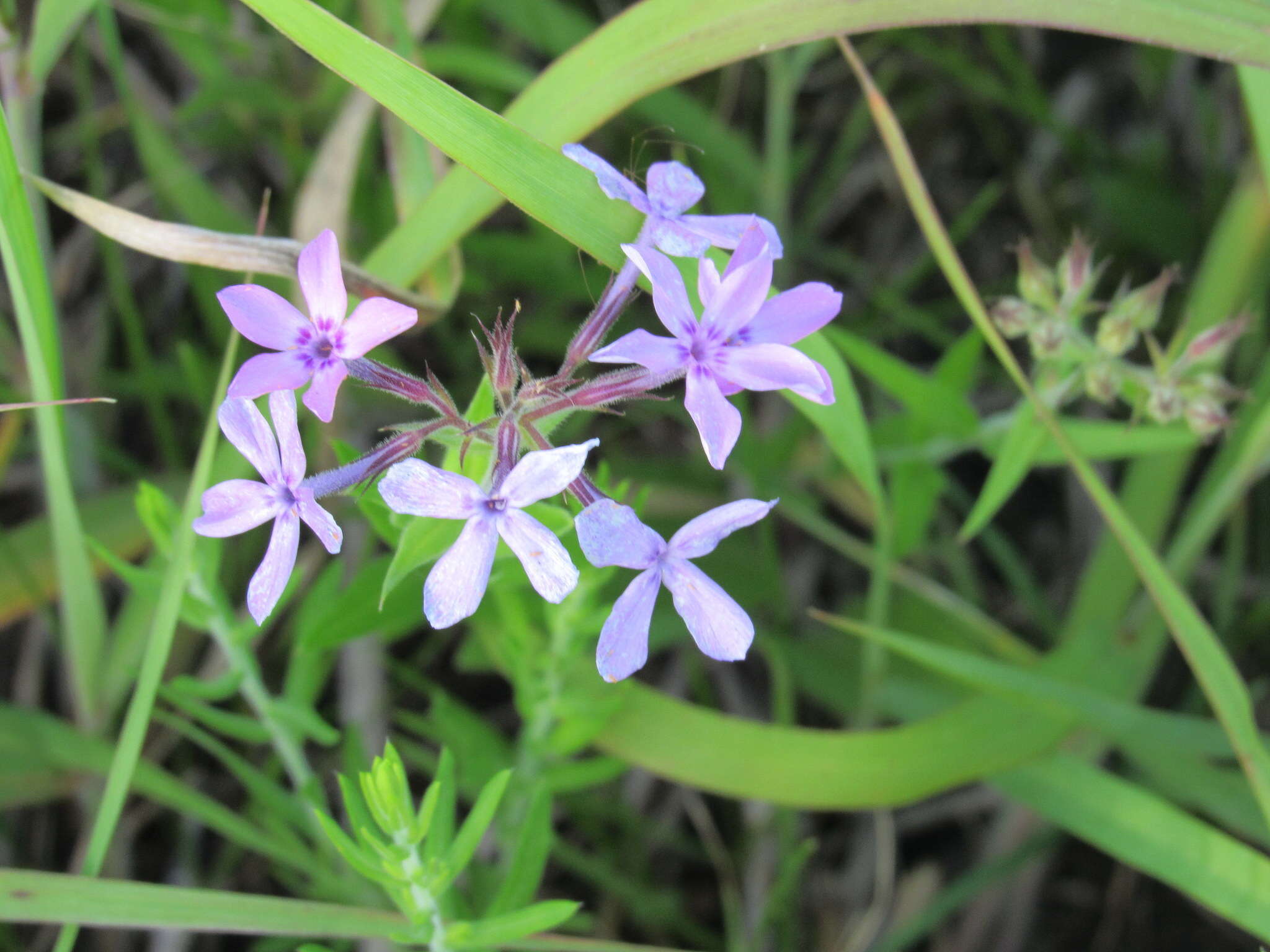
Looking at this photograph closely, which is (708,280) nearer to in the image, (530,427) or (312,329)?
(530,427)

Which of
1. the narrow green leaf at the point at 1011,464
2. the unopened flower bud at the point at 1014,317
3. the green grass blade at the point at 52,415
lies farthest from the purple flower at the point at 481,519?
the unopened flower bud at the point at 1014,317

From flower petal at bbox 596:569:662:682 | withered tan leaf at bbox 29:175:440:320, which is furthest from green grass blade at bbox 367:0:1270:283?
flower petal at bbox 596:569:662:682

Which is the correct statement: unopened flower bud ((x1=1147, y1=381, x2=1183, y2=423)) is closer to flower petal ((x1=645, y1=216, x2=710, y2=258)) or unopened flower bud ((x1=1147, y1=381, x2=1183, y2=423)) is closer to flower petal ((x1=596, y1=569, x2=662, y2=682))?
flower petal ((x1=645, y1=216, x2=710, y2=258))

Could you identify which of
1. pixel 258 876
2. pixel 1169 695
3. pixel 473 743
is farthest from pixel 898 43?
pixel 258 876

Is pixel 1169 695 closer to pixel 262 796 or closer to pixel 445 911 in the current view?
pixel 445 911

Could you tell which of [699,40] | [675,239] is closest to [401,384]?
[675,239]

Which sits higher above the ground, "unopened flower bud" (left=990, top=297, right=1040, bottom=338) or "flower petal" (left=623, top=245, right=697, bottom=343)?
"unopened flower bud" (left=990, top=297, right=1040, bottom=338)
